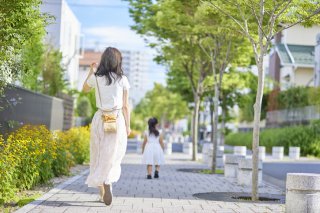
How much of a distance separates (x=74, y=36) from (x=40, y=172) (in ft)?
129

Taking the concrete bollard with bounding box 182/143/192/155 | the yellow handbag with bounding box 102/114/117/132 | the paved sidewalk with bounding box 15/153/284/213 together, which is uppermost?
the yellow handbag with bounding box 102/114/117/132

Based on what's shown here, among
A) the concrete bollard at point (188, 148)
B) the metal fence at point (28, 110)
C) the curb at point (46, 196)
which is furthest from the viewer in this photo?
the concrete bollard at point (188, 148)

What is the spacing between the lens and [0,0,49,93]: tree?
944 cm

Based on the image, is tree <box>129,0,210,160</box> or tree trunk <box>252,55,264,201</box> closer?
tree trunk <box>252,55,264,201</box>

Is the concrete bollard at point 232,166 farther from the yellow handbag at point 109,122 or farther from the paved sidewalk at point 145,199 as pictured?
the yellow handbag at point 109,122

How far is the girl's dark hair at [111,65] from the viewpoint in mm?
9453

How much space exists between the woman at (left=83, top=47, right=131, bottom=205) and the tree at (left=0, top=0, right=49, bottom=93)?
4.35ft

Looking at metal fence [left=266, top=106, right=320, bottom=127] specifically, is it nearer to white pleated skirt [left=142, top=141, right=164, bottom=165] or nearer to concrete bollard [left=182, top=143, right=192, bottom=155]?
concrete bollard [left=182, top=143, right=192, bottom=155]

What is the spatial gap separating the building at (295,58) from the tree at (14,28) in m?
39.4

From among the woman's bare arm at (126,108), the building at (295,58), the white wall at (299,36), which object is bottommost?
the woman's bare arm at (126,108)

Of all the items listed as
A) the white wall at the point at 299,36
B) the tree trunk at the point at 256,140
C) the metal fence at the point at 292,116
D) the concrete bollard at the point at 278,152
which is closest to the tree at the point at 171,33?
the concrete bollard at the point at 278,152

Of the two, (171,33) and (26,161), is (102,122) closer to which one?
(26,161)

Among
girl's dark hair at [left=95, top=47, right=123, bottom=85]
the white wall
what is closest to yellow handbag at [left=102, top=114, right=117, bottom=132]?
girl's dark hair at [left=95, top=47, right=123, bottom=85]

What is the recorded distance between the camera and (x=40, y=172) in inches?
479
